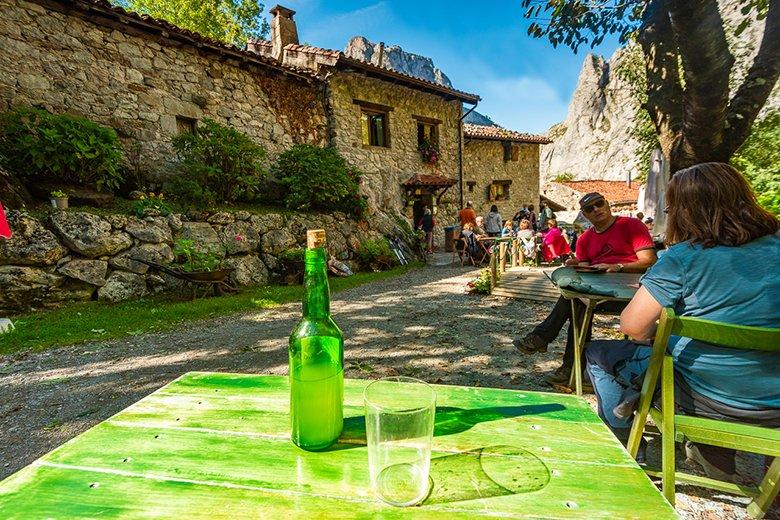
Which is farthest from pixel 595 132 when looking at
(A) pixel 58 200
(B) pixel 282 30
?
(A) pixel 58 200

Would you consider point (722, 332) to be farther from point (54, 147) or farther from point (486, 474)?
point (54, 147)

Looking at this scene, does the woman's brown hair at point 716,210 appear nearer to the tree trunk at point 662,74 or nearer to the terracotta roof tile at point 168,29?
the tree trunk at point 662,74

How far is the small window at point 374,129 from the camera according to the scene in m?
12.8

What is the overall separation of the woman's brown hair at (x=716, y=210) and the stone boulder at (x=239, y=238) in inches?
289

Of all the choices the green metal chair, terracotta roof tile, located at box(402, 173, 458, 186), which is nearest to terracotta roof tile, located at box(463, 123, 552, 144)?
terracotta roof tile, located at box(402, 173, 458, 186)

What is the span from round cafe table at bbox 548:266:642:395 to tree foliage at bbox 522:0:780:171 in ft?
9.24

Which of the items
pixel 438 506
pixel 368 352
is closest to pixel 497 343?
pixel 368 352

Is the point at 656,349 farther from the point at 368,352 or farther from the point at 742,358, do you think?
the point at 368,352

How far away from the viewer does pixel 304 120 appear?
11227mm

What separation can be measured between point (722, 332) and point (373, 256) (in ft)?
28.4

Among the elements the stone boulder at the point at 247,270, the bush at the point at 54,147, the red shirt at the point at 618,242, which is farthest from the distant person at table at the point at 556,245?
the bush at the point at 54,147

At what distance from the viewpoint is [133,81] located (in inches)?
307

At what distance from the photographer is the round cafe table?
1935 mm

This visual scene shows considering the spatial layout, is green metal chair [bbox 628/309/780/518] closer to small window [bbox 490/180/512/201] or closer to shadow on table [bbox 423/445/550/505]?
shadow on table [bbox 423/445/550/505]
